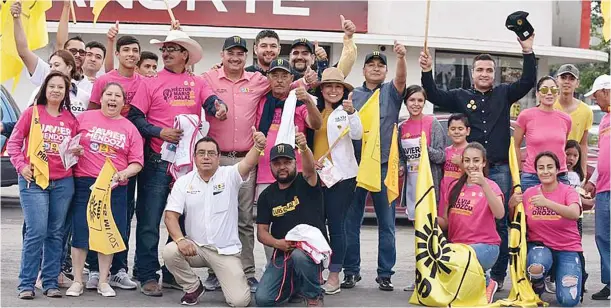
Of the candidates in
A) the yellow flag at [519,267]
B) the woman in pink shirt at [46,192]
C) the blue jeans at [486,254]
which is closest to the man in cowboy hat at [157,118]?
the woman in pink shirt at [46,192]

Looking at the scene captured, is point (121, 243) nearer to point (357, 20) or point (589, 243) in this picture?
point (589, 243)

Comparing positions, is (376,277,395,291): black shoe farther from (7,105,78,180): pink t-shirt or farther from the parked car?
the parked car

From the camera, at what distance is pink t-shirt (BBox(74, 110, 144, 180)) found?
7.79 metres

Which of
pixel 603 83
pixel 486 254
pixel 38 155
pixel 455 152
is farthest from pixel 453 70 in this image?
pixel 38 155

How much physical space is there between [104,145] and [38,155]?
56 centimetres

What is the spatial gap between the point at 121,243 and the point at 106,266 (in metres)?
0.25

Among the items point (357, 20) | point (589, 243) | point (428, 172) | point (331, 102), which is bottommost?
point (589, 243)

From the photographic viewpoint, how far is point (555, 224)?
8195 millimetres

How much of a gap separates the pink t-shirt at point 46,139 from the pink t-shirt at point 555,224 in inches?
162

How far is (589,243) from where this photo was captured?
12461mm

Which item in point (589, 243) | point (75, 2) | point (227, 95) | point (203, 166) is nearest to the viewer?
point (203, 166)

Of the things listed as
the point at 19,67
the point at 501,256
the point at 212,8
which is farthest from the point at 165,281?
the point at 212,8

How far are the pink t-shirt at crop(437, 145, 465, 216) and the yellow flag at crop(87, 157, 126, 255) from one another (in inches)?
114

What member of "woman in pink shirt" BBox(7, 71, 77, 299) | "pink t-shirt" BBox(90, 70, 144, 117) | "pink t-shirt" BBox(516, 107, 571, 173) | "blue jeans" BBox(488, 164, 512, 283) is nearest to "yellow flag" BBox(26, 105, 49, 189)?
"woman in pink shirt" BBox(7, 71, 77, 299)
